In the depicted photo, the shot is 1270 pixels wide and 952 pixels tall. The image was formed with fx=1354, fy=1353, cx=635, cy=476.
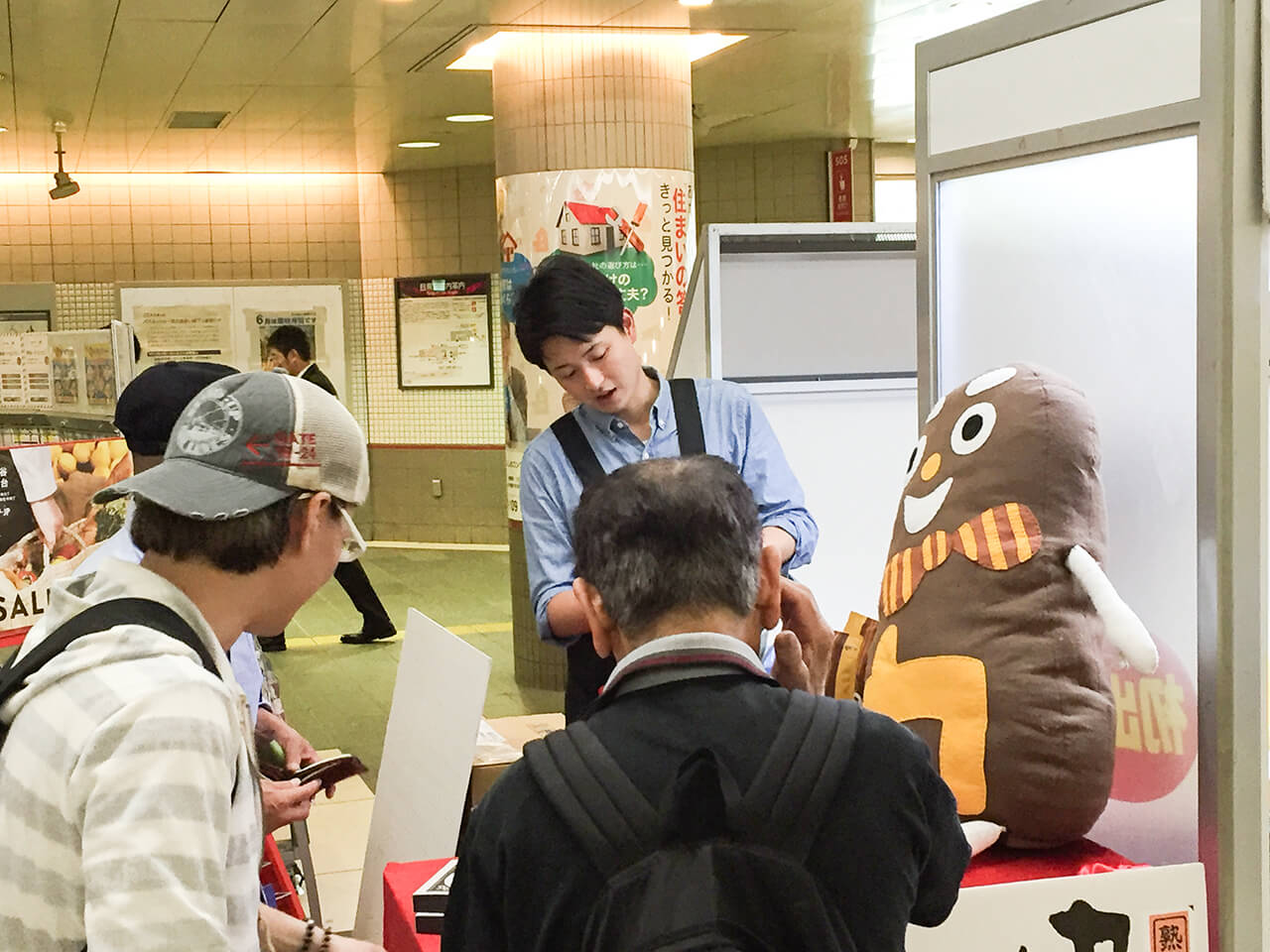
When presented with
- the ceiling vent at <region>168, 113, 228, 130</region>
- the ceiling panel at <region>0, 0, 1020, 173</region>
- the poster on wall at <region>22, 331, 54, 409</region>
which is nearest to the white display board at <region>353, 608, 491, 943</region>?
the ceiling panel at <region>0, 0, 1020, 173</region>

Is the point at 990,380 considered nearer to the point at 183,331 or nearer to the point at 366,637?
the point at 366,637

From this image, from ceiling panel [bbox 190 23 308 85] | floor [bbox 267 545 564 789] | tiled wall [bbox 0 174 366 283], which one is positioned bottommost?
floor [bbox 267 545 564 789]

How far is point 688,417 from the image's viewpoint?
258 centimetres

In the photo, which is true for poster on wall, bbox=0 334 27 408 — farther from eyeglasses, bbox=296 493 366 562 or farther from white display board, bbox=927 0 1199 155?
eyeglasses, bbox=296 493 366 562

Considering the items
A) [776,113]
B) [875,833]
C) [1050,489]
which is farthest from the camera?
[776,113]

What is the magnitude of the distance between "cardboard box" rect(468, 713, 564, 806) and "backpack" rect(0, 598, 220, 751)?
5.17ft

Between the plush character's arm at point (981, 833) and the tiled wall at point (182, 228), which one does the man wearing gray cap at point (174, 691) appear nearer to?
the plush character's arm at point (981, 833)

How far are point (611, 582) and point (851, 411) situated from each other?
Result: 8.08 ft

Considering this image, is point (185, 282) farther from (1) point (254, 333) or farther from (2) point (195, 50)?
(2) point (195, 50)

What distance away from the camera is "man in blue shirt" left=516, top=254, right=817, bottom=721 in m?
2.48

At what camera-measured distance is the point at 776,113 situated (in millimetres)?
9391

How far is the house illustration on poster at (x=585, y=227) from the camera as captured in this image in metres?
5.90

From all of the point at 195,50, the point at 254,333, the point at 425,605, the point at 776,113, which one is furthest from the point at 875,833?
the point at 254,333

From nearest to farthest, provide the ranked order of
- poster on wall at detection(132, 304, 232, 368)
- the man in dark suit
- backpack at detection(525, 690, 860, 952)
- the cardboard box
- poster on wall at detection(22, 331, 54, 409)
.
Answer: backpack at detection(525, 690, 860, 952) < the cardboard box < poster on wall at detection(22, 331, 54, 409) < the man in dark suit < poster on wall at detection(132, 304, 232, 368)
